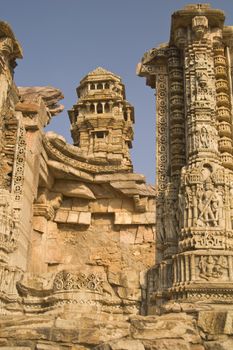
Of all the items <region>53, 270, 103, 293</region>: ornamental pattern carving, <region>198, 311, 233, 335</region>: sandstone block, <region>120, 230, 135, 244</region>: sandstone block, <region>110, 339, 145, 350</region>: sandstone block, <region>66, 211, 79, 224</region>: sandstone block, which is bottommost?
<region>110, 339, 145, 350</region>: sandstone block

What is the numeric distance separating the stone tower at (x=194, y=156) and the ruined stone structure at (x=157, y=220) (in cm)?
2

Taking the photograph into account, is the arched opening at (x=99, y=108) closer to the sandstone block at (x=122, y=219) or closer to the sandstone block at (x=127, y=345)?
the sandstone block at (x=122, y=219)

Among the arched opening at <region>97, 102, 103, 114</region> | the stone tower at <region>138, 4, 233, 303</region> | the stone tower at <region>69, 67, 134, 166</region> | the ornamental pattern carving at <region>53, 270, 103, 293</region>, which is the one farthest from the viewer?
the arched opening at <region>97, 102, 103, 114</region>

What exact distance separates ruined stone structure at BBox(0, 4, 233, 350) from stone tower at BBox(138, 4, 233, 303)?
0.8 inches

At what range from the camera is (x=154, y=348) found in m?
5.37

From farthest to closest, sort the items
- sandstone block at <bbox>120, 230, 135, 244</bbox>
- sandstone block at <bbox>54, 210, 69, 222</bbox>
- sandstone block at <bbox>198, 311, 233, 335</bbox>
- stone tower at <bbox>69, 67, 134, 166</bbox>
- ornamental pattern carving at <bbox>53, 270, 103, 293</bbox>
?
stone tower at <bbox>69, 67, 134, 166</bbox>
sandstone block at <bbox>120, 230, 135, 244</bbox>
sandstone block at <bbox>54, 210, 69, 222</bbox>
ornamental pattern carving at <bbox>53, 270, 103, 293</bbox>
sandstone block at <bbox>198, 311, 233, 335</bbox>

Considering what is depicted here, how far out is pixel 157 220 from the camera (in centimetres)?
888

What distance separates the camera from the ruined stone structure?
19.4 ft

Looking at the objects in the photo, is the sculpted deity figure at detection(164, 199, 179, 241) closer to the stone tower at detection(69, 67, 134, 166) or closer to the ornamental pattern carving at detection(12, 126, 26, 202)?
the ornamental pattern carving at detection(12, 126, 26, 202)

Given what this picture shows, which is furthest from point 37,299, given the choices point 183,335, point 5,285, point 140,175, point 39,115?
point 140,175

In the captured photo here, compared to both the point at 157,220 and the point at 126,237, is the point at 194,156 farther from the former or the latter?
the point at 126,237

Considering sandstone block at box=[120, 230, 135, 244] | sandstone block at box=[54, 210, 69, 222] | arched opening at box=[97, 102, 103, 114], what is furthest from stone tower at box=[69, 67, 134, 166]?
sandstone block at box=[54, 210, 69, 222]

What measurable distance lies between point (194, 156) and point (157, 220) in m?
1.40

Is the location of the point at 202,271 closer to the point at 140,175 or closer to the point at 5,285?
the point at 5,285
